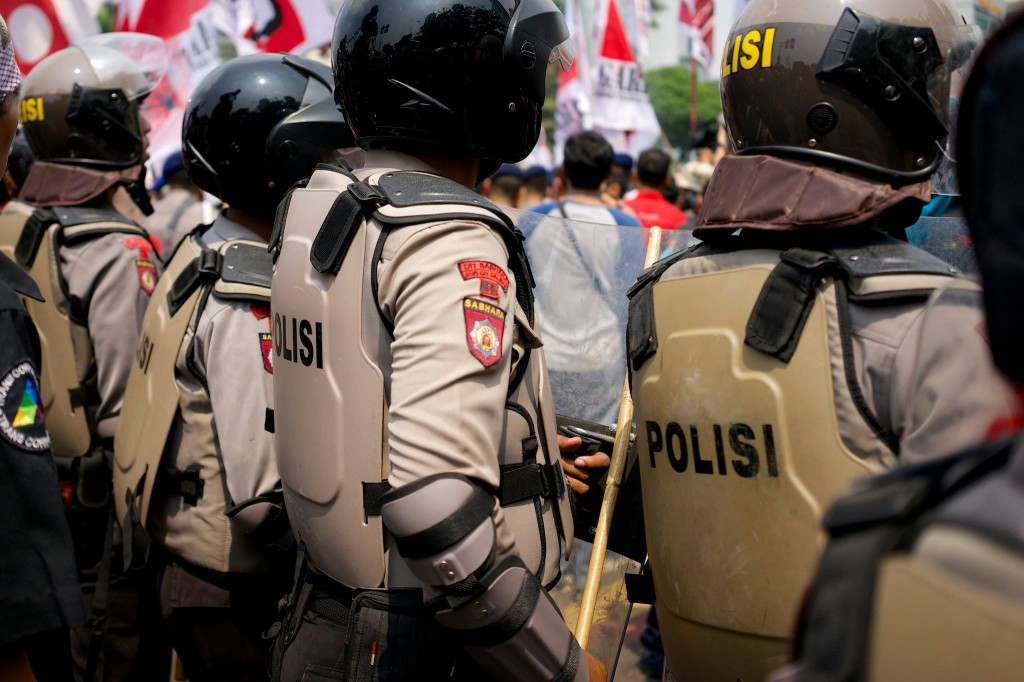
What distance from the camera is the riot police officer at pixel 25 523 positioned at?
1913 millimetres

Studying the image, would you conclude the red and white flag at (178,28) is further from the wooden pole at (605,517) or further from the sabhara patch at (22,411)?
the sabhara patch at (22,411)

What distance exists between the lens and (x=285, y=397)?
2340mm

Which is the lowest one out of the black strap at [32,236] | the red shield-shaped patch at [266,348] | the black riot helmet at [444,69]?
the black strap at [32,236]

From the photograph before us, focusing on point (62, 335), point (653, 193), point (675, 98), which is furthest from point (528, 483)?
point (675, 98)

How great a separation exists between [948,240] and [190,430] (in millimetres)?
2290

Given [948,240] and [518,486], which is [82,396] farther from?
[948,240]

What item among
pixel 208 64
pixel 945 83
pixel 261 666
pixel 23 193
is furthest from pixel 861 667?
pixel 208 64

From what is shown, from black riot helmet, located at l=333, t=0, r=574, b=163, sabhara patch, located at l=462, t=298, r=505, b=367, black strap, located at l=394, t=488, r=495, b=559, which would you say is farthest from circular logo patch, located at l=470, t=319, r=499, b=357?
black riot helmet, located at l=333, t=0, r=574, b=163

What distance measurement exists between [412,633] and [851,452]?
37.5 inches

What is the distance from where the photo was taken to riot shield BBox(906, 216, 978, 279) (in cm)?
286

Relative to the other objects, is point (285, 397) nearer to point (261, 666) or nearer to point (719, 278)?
point (719, 278)

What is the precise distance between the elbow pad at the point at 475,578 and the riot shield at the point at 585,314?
108 cm

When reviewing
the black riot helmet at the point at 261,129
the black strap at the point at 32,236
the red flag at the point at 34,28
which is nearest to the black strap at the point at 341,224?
the black riot helmet at the point at 261,129

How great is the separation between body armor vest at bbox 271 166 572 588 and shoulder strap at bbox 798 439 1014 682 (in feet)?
3.69
